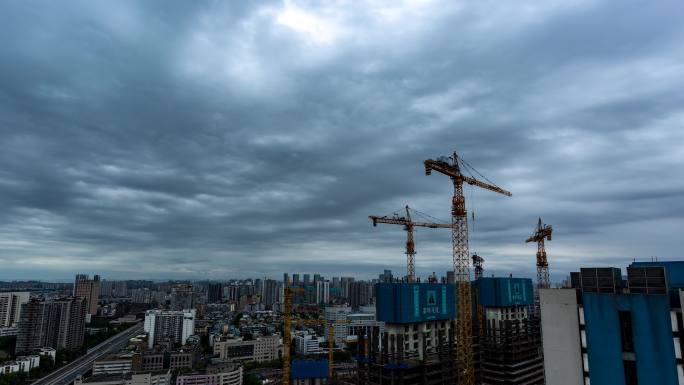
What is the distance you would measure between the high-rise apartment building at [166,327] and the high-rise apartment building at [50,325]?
96.7 ft

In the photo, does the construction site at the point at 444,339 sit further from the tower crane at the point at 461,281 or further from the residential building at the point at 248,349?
the residential building at the point at 248,349

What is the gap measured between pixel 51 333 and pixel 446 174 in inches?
7049

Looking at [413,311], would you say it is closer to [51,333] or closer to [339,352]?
[339,352]

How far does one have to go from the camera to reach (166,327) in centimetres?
18662

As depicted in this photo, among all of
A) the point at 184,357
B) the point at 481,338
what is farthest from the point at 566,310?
the point at 184,357

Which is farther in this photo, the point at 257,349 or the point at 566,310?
the point at 257,349

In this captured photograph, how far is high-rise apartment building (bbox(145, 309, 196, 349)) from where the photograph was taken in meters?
184

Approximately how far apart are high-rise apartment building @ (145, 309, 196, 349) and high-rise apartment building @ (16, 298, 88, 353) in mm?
29481

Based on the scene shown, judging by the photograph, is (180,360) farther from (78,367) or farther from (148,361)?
(78,367)

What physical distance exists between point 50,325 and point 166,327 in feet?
148

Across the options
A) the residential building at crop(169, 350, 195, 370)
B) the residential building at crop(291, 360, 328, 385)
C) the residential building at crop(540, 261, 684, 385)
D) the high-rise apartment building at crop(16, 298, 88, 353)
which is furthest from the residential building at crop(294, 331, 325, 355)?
the residential building at crop(540, 261, 684, 385)

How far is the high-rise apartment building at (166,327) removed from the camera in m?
184

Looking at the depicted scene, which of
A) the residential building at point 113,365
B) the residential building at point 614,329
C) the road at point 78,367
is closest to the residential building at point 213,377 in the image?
the residential building at point 113,365

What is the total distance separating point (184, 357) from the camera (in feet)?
468
